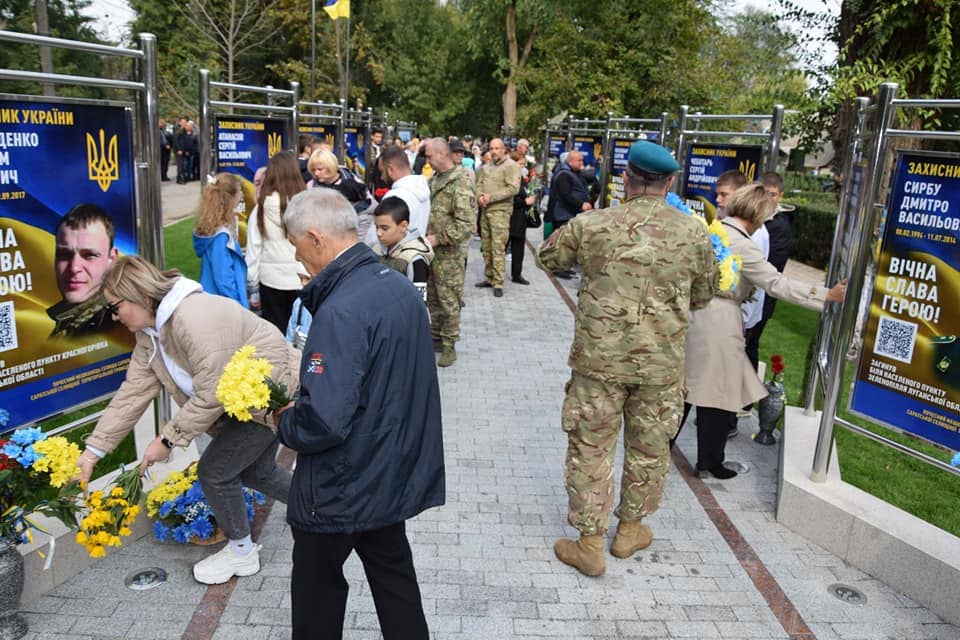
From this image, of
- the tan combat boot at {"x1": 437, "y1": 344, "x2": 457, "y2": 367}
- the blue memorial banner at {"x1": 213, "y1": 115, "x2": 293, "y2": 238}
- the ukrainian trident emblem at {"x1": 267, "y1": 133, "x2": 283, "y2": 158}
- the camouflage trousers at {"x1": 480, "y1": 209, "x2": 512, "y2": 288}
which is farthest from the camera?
the camouflage trousers at {"x1": 480, "y1": 209, "x2": 512, "y2": 288}

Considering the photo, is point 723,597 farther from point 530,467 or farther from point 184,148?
point 184,148

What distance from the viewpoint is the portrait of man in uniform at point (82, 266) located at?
3824 mm

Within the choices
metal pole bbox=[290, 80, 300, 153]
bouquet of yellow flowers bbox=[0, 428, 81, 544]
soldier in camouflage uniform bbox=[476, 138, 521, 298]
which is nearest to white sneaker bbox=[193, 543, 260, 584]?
bouquet of yellow flowers bbox=[0, 428, 81, 544]

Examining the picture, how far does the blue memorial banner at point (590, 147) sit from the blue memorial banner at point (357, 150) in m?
4.68

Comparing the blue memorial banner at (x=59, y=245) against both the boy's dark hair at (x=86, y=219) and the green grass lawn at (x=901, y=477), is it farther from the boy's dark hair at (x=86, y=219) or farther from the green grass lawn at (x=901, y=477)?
the green grass lawn at (x=901, y=477)

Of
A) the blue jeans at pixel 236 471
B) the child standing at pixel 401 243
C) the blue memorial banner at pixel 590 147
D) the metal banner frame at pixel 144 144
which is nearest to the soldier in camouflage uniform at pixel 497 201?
the child standing at pixel 401 243

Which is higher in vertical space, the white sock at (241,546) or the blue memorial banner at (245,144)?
the blue memorial banner at (245,144)

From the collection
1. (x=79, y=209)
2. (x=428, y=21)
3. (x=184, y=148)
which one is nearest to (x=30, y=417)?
(x=79, y=209)

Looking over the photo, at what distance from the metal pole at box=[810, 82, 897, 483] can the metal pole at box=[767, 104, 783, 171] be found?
8.10ft

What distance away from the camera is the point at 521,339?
8.74 meters

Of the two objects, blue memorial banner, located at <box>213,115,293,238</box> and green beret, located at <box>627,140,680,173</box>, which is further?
blue memorial banner, located at <box>213,115,293,238</box>

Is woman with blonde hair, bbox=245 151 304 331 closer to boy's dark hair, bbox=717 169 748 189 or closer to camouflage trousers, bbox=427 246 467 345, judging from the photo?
camouflage trousers, bbox=427 246 467 345

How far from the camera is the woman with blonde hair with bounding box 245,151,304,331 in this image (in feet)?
19.7

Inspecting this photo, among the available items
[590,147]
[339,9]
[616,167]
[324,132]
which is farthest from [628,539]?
[339,9]
